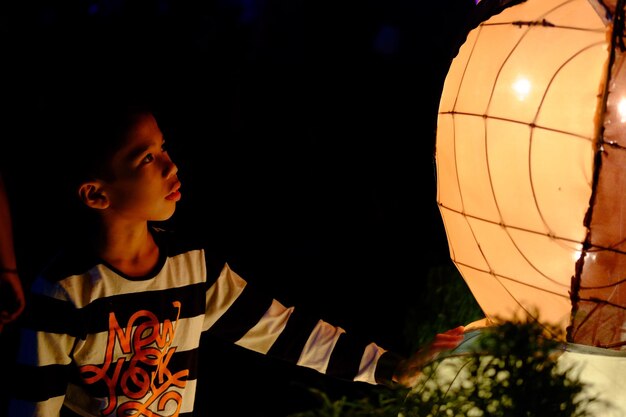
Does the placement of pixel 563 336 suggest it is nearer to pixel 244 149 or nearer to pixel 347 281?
pixel 347 281

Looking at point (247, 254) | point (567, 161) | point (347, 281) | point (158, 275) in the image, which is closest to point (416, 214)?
point (347, 281)

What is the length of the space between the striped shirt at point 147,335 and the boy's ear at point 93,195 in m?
0.12

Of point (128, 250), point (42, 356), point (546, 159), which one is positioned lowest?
point (42, 356)

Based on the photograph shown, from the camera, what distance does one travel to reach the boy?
1.52 metres

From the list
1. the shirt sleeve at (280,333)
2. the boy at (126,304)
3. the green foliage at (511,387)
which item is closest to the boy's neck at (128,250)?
the boy at (126,304)

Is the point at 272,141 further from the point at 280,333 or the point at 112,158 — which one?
the point at 112,158

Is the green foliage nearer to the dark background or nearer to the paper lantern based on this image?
the paper lantern

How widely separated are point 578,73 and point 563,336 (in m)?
0.52

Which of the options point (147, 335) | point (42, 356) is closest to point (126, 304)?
point (147, 335)

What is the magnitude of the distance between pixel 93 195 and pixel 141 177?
119 millimetres

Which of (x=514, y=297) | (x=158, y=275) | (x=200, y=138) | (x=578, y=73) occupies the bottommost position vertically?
(x=158, y=275)

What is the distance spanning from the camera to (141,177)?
1.59 m

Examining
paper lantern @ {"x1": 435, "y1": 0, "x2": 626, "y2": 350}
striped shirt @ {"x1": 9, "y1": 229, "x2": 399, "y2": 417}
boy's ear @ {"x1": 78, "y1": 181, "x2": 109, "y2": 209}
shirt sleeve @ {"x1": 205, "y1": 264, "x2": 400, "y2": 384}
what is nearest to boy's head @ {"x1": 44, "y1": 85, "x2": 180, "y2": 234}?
boy's ear @ {"x1": 78, "y1": 181, "x2": 109, "y2": 209}

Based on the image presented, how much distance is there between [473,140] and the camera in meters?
1.30
